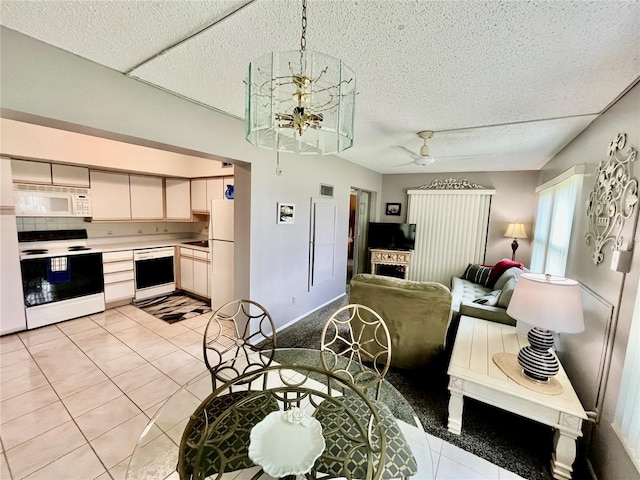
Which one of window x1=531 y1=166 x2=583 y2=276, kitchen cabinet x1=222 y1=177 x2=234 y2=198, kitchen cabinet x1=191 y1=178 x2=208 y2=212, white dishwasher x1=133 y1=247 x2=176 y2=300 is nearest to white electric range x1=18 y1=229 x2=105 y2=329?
white dishwasher x1=133 y1=247 x2=176 y2=300

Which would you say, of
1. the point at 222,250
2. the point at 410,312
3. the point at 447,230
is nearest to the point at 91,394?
the point at 222,250

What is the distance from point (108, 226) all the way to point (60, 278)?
120 centimetres

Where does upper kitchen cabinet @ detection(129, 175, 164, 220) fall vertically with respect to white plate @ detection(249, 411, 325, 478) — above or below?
above

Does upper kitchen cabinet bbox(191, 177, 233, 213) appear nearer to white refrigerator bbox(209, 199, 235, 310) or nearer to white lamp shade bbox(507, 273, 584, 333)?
white refrigerator bbox(209, 199, 235, 310)

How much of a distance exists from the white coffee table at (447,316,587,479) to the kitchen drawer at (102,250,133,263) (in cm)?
466

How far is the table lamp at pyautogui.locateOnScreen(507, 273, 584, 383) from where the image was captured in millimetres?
1595

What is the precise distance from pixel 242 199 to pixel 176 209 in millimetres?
2621

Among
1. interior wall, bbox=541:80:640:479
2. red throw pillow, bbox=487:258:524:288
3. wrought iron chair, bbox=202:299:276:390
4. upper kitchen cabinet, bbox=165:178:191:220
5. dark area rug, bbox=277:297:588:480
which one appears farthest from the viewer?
upper kitchen cabinet, bbox=165:178:191:220

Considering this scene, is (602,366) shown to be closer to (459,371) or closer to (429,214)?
(459,371)

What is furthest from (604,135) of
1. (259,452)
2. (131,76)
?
(131,76)

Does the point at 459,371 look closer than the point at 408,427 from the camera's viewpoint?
No

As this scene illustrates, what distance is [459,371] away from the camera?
1.90 m

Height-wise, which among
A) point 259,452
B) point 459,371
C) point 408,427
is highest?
point 259,452

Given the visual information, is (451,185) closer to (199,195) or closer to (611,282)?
(611,282)
